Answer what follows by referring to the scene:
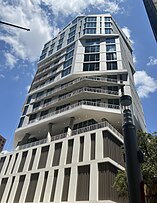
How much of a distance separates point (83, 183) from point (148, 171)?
24.8 ft

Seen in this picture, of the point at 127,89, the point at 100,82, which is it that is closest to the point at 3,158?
the point at 100,82

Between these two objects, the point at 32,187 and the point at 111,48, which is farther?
the point at 111,48

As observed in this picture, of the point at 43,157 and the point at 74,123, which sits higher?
the point at 74,123

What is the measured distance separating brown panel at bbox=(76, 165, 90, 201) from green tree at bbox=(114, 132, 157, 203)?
4231mm

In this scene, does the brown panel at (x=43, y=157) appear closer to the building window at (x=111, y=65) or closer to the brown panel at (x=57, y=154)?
the brown panel at (x=57, y=154)

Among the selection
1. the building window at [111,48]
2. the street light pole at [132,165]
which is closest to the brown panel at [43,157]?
the building window at [111,48]

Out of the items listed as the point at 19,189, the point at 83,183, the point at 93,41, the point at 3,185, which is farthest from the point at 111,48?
the point at 3,185

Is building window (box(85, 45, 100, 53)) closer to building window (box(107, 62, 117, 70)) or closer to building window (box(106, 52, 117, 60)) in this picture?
building window (box(106, 52, 117, 60))

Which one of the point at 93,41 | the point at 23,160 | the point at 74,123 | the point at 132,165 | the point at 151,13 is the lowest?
the point at 132,165

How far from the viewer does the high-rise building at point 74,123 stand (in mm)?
20981

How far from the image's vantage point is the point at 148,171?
15039 mm

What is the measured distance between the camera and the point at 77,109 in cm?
2905

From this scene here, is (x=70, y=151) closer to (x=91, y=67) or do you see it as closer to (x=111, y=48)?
(x=91, y=67)

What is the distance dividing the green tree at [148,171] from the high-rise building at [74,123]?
119 inches
